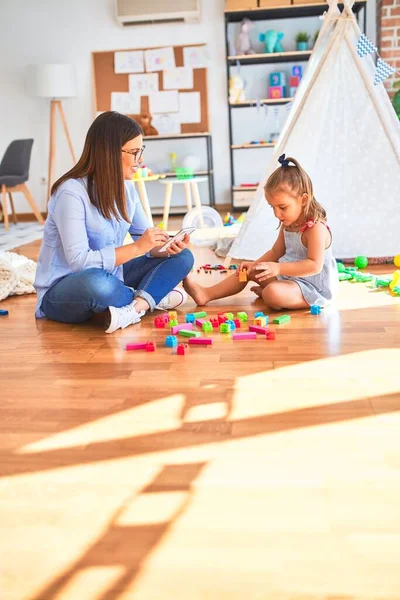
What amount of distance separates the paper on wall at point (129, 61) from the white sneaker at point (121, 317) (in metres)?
4.41

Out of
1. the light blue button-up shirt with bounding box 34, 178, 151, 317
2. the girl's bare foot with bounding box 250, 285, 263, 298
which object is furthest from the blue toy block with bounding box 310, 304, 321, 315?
the light blue button-up shirt with bounding box 34, 178, 151, 317

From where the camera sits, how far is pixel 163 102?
6102 millimetres

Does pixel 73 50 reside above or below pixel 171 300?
above

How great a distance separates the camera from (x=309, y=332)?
2.02 meters

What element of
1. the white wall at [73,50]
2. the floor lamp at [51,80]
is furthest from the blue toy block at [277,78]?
the floor lamp at [51,80]

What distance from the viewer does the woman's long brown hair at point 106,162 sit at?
6.71ft

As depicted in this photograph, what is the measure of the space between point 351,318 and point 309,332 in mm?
215

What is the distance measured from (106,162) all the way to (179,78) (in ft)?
14.1

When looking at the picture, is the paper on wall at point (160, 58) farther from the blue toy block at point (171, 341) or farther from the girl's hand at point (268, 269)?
the blue toy block at point (171, 341)

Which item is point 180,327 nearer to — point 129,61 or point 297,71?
point 297,71

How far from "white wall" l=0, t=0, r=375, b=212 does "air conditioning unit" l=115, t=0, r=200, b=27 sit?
0.14 m

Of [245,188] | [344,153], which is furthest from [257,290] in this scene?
[245,188]

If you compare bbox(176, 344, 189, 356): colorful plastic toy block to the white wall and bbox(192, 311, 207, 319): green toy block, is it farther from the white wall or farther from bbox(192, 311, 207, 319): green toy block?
the white wall

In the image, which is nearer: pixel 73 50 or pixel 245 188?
pixel 245 188
